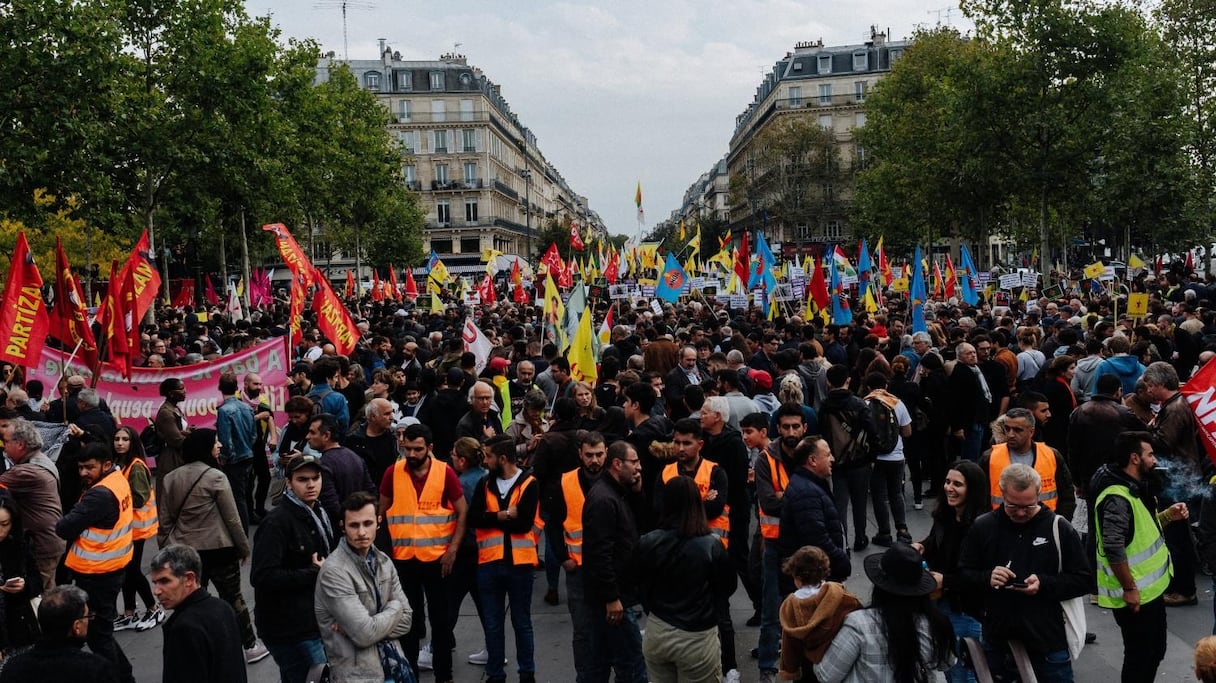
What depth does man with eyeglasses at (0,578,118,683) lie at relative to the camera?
3721 millimetres

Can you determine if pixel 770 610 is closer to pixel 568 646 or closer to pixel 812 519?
pixel 812 519

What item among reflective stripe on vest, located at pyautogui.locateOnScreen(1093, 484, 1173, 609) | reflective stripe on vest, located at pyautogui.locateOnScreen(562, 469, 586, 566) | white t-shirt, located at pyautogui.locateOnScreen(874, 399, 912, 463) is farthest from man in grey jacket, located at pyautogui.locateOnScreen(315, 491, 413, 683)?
white t-shirt, located at pyautogui.locateOnScreen(874, 399, 912, 463)

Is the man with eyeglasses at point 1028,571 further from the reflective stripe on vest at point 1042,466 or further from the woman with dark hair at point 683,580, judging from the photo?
the reflective stripe on vest at point 1042,466

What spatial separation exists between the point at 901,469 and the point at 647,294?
17.8m

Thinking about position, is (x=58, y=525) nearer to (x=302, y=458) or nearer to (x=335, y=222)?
(x=302, y=458)

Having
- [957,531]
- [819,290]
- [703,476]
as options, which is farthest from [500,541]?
[819,290]

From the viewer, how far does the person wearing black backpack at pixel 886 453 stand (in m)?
8.27

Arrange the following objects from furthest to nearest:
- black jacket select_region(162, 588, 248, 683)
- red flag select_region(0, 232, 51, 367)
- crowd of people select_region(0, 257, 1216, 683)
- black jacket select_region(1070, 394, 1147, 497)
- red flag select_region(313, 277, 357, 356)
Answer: red flag select_region(313, 277, 357, 356), red flag select_region(0, 232, 51, 367), black jacket select_region(1070, 394, 1147, 497), crowd of people select_region(0, 257, 1216, 683), black jacket select_region(162, 588, 248, 683)

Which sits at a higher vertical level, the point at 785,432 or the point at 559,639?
the point at 785,432

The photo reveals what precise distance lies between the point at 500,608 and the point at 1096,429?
4.33m

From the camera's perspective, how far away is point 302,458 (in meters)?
5.20

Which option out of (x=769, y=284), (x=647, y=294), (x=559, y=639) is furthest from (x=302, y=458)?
(x=647, y=294)

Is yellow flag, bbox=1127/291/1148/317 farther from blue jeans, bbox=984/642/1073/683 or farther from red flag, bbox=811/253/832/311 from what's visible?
blue jeans, bbox=984/642/1073/683

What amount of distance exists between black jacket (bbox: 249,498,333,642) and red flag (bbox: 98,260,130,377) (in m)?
5.27
